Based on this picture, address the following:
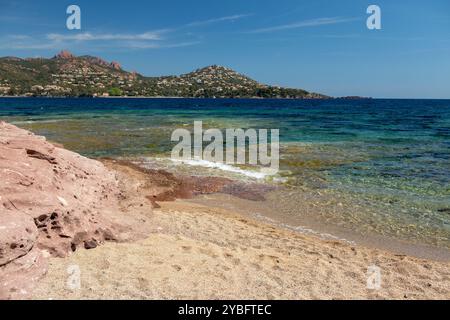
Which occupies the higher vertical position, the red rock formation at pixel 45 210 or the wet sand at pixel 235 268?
the red rock formation at pixel 45 210

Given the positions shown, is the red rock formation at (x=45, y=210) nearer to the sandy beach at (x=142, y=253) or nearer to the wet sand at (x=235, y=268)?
the sandy beach at (x=142, y=253)

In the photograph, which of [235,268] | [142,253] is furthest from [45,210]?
[235,268]

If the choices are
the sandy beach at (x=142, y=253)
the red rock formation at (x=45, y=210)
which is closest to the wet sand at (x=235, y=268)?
the sandy beach at (x=142, y=253)

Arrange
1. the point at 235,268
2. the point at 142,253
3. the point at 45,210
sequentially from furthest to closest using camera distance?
1. the point at 142,253
2. the point at 235,268
3. the point at 45,210

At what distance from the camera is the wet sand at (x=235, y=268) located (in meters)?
5.90

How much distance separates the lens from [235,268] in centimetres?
689

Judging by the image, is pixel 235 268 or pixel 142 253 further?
pixel 142 253

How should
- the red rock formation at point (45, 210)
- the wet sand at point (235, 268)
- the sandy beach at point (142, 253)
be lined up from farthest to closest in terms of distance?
the wet sand at point (235, 268) → the sandy beach at point (142, 253) → the red rock formation at point (45, 210)

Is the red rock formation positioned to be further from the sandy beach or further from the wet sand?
the wet sand

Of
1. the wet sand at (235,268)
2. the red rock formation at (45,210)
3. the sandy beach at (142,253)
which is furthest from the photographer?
the wet sand at (235,268)

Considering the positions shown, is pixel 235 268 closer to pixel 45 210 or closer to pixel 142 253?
pixel 142 253

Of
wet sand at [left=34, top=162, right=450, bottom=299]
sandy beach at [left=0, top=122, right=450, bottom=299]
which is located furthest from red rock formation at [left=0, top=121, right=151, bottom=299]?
wet sand at [left=34, top=162, right=450, bottom=299]

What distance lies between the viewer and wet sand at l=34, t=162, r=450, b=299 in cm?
590

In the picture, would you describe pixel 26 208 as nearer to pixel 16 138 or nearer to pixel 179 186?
pixel 16 138
